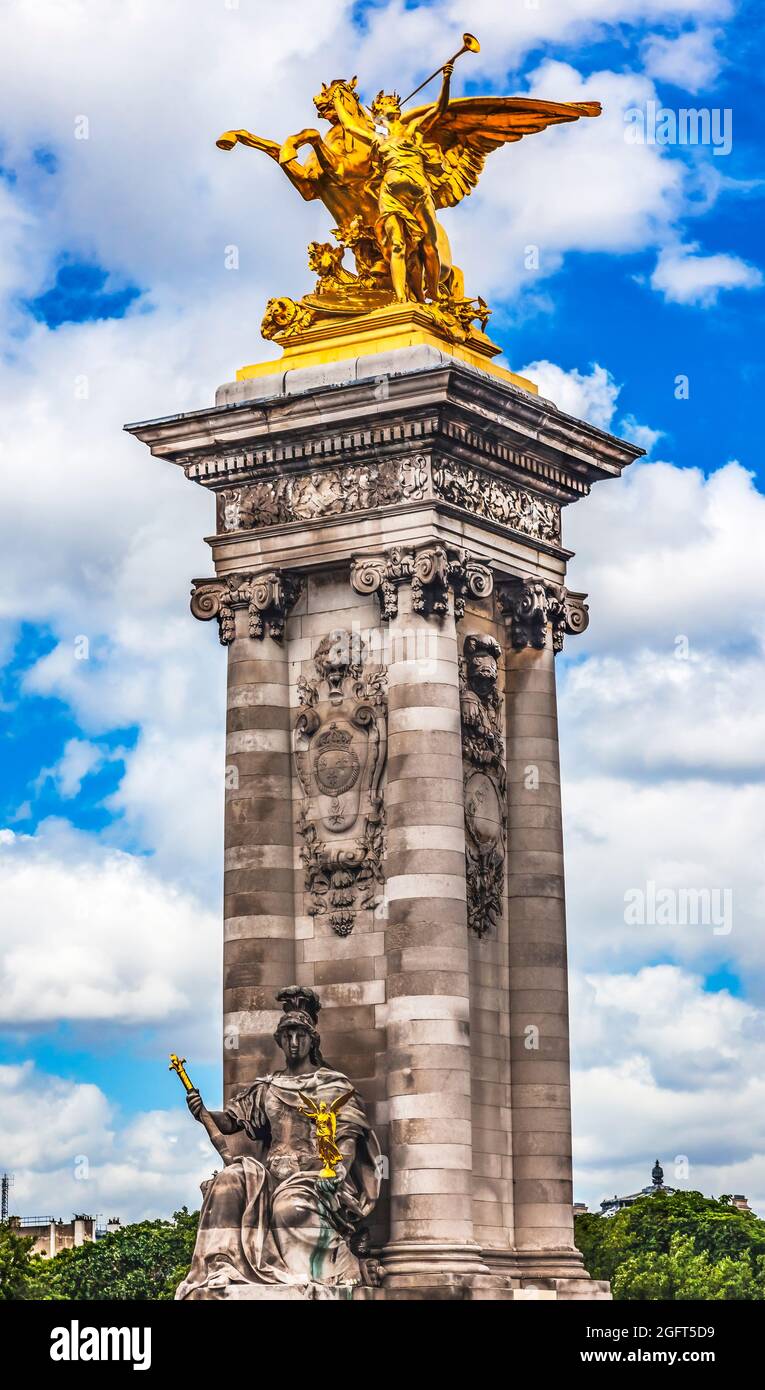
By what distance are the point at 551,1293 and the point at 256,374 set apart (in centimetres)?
1278

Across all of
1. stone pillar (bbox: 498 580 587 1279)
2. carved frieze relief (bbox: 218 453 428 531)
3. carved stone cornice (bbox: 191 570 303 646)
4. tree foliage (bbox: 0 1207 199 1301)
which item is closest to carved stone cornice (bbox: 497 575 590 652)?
stone pillar (bbox: 498 580 587 1279)

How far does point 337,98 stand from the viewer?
4309cm

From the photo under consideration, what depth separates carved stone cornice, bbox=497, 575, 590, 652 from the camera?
140 feet

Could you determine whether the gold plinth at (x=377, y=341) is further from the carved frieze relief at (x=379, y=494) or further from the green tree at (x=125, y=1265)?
the green tree at (x=125, y=1265)

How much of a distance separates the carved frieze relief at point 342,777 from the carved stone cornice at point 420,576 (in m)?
0.87

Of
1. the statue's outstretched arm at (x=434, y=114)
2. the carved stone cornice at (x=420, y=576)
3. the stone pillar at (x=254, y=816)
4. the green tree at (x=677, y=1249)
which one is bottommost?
the stone pillar at (x=254, y=816)

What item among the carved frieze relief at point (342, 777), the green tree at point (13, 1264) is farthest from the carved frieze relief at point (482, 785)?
the green tree at point (13, 1264)

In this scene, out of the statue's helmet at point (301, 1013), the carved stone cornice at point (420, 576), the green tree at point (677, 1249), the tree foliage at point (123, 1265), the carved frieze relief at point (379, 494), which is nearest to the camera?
the statue's helmet at point (301, 1013)

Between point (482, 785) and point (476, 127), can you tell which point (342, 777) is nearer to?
point (482, 785)

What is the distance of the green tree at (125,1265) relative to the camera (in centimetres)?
9812

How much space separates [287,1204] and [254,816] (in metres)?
5.59

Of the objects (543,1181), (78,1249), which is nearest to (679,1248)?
(78,1249)

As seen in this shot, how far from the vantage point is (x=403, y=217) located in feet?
139
